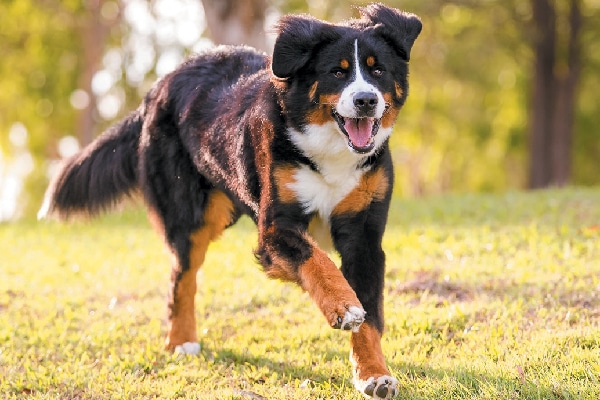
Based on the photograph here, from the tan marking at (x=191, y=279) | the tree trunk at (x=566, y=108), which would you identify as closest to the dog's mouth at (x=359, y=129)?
the tan marking at (x=191, y=279)

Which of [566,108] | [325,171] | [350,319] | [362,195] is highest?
[325,171]

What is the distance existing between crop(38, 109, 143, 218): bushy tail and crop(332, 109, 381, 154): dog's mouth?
240cm

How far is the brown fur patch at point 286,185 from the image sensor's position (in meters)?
4.82

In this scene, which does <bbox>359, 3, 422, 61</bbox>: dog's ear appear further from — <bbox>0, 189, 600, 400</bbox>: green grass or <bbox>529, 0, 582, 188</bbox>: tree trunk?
<bbox>529, 0, 582, 188</bbox>: tree trunk

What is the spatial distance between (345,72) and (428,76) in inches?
763

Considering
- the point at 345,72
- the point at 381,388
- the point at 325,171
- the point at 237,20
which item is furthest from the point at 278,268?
→ the point at 237,20

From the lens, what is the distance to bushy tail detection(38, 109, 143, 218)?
261 inches

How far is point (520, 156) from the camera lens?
1134 inches

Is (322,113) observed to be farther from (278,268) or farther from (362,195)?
(278,268)

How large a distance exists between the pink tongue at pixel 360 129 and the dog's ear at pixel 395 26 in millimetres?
516

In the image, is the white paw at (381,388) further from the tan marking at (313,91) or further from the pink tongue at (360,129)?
the tan marking at (313,91)

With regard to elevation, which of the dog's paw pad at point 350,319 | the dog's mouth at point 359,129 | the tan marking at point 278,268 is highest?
the dog's mouth at point 359,129


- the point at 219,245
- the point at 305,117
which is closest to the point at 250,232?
the point at 219,245

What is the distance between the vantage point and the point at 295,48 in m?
4.78
